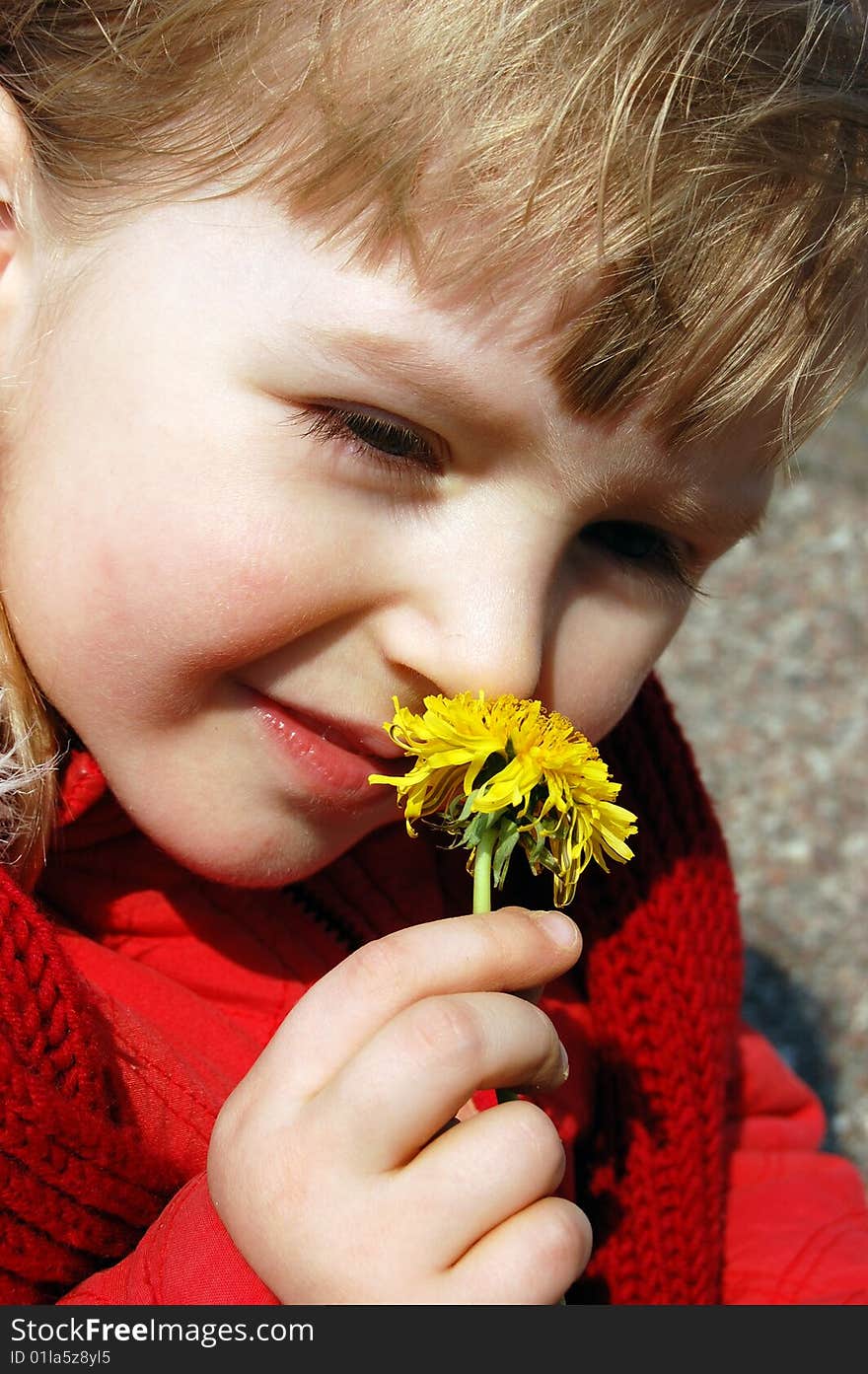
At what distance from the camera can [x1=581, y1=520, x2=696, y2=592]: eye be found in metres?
1.13

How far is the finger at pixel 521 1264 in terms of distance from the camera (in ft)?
2.94

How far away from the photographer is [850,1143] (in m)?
1.79

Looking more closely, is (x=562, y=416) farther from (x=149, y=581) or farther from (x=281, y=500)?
(x=149, y=581)

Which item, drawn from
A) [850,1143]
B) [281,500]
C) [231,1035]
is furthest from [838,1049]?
[281,500]

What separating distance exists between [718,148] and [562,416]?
0.21 meters

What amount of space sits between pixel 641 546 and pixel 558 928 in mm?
350

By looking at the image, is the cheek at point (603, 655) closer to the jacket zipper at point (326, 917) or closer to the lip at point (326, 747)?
the lip at point (326, 747)

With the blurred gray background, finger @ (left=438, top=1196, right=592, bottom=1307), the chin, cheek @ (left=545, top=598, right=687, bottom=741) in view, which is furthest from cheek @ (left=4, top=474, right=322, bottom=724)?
the blurred gray background

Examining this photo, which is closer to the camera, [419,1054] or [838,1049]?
[419,1054]

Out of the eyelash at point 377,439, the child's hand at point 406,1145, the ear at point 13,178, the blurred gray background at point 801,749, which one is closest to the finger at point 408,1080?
the child's hand at point 406,1145

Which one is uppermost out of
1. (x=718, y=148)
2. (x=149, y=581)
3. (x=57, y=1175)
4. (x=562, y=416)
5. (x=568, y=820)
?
(x=718, y=148)

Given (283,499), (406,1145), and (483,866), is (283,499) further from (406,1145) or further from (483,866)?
(406,1145)

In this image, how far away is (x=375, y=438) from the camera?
1.02 m

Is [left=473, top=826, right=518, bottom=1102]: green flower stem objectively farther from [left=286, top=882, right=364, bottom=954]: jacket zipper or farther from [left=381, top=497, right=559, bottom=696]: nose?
[left=286, top=882, right=364, bottom=954]: jacket zipper
